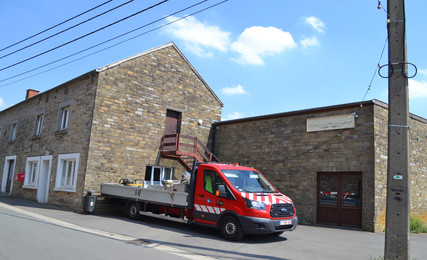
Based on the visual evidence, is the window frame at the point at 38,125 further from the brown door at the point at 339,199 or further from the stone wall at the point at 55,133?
the brown door at the point at 339,199

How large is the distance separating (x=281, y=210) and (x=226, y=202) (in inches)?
58.8

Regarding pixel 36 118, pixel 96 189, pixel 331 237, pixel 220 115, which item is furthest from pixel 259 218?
pixel 36 118

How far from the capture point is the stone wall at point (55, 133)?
49.5 feet

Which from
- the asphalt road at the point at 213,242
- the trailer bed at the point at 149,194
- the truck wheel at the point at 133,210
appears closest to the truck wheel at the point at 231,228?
the asphalt road at the point at 213,242

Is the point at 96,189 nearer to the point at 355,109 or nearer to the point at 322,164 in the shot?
the point at 322,164

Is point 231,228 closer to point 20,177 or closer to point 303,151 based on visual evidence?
point 303,151

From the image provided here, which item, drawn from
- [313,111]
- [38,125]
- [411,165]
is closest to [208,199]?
[313,111]

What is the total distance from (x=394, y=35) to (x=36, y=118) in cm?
1900

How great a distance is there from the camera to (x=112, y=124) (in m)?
15.4

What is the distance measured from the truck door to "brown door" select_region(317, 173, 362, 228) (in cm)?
572

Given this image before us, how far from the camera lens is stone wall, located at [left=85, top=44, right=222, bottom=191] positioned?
1502cm

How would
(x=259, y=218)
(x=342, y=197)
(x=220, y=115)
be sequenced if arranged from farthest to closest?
(x=220, y=115) < (x=342, y=197) < (x=259, y=218)

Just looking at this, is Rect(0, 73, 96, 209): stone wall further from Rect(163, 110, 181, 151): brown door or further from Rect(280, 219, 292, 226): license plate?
Rect(280, 219, 292, 226): license plate

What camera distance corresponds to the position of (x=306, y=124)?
14766 mm
